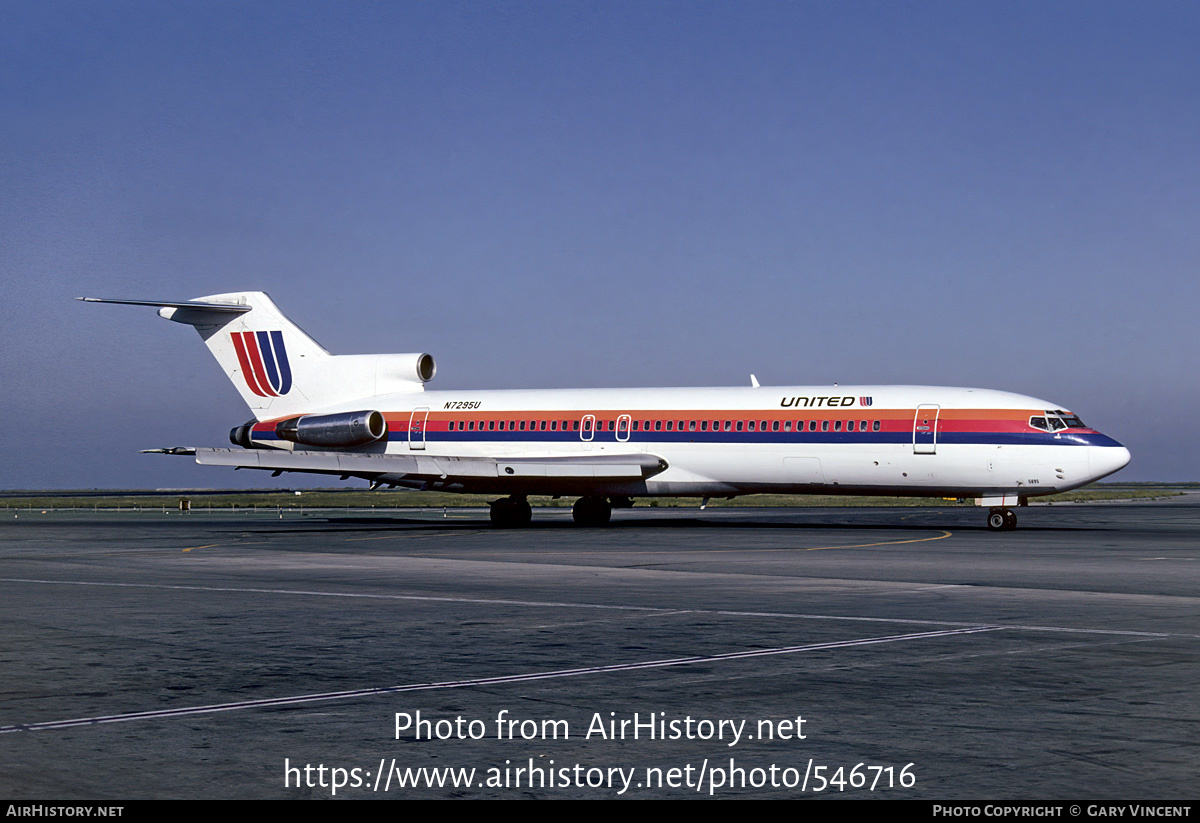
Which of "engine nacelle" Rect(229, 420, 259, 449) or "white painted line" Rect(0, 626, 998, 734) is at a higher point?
"engine nacelle" Rect(229, 420, 259, 449)

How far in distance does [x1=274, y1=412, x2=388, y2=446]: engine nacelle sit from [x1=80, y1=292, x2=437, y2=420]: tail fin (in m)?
1.86

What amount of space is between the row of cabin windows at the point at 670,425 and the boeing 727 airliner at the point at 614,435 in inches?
1.6

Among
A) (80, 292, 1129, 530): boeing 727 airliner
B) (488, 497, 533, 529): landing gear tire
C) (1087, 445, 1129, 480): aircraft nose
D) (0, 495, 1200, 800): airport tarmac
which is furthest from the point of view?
(488, 497, 533, 529): landing gear tire

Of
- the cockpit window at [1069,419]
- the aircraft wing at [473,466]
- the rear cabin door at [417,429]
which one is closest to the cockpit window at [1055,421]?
the cockpit window at [1069,419]

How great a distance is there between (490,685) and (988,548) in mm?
19411

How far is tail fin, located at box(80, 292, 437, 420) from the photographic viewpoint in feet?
145

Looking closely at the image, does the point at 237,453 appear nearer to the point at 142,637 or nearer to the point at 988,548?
the point at 988,548

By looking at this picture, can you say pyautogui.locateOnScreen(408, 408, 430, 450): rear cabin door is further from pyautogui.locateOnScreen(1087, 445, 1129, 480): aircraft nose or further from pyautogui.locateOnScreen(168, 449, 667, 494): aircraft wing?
pyautogui.locateOnScreen(1087, 445, 1129, 480): aircraft nose

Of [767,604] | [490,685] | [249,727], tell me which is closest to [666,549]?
[767,604]

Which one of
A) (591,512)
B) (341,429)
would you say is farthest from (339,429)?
(591,512)

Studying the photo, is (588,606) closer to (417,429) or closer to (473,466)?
(473,466)

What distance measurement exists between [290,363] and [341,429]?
13.6 feet

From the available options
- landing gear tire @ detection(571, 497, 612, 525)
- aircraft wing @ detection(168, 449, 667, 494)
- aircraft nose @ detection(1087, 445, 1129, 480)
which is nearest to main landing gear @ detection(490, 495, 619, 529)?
landing gear tire @ detection(571, 497, 612, 525)

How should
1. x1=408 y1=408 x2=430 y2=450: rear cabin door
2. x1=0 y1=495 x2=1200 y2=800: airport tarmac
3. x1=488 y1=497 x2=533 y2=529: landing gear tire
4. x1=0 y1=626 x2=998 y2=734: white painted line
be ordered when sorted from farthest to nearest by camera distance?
x1=408 y1=408 x2=430 y2=450: rear cabin door, x1=488 y1=497 x2=533 y2=529: landing gear tire, x1=0 y1=626 x2=998 y2=734: white painted line, x1=0 y1=495 x2=1200 y2=800: airport tarmac
